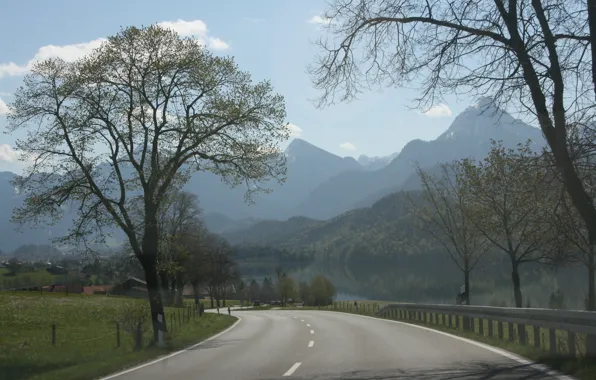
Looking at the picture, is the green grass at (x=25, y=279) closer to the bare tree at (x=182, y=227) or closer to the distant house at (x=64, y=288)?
the distant house at (x=64, y=288)

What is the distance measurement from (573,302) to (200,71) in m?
29.9

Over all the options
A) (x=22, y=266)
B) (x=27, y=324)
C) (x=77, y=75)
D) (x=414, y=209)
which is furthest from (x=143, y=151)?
(x=22, y=266)

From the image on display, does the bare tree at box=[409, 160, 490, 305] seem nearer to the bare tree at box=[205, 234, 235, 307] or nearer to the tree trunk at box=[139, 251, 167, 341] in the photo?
the tree trunk at box=[139, 251, 167, 341]

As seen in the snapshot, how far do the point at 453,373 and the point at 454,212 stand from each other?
21330 mm

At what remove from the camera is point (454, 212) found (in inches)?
1231

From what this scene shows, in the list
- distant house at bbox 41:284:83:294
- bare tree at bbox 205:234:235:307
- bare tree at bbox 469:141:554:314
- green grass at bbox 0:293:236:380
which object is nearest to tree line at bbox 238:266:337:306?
bare tree at bbox 205:234:235:307

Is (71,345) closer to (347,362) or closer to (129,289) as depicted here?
(347,362)

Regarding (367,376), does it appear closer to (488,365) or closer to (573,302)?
(488,365)

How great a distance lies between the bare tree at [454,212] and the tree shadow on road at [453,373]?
17.1 meters

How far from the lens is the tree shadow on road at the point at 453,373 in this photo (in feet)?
33.4

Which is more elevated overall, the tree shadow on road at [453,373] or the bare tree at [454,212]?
the bare tree at [454,212]

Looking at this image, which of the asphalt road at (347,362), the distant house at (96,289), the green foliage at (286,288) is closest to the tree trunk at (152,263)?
the asphalt road at (347,362)

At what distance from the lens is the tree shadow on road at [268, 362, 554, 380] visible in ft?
33.4

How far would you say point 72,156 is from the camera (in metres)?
21.7
